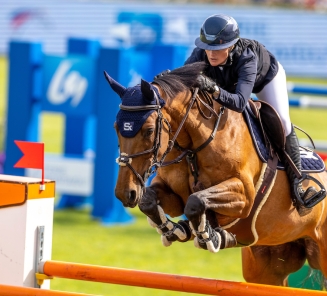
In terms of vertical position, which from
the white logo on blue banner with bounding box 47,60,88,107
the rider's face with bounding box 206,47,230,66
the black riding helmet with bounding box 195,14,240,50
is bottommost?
the white logo on blue banner with bounding box 47,60,88,107

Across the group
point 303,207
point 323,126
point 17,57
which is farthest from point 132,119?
point 323,126

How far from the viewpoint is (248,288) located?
12.5ft

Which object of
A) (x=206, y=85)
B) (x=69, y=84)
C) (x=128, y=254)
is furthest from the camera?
(x=69, y=84)

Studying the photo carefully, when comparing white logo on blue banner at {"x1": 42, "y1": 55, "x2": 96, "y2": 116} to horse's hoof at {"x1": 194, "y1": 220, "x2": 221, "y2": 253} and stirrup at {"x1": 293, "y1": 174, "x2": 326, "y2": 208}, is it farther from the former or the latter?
horse's hoof at {"x1": 194, "y1": 220, "x2": 221, "y2": 253}

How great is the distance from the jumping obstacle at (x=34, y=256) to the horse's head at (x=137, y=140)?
50cm

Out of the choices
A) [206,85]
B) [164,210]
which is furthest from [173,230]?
[206,85]

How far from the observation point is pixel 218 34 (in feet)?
13.8

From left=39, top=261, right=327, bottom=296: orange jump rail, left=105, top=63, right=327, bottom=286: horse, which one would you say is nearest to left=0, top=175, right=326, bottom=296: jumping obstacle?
left=39, top=261, right=327, bottom=296: orange jump rail

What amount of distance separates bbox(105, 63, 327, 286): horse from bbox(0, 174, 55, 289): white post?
0.56 meters

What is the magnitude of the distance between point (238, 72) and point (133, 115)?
81 cm

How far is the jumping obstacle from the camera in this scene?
4.02 metres

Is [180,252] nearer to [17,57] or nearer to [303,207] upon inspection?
[17,57]

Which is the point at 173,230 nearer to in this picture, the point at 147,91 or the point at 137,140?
the point at 137,140

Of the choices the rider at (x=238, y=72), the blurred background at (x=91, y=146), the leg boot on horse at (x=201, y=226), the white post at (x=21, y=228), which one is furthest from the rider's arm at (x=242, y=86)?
the blurred background at (x=91, y=146)
